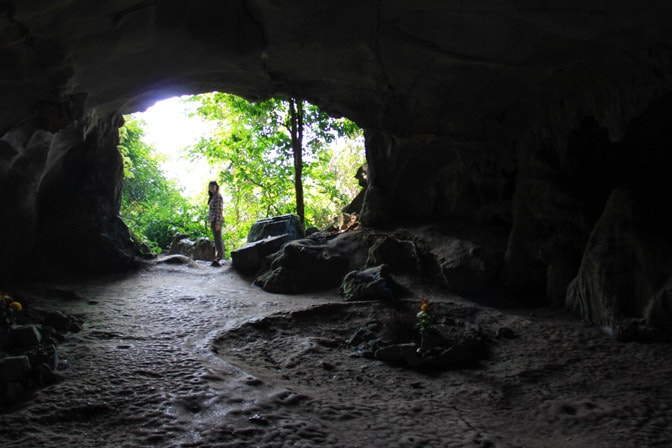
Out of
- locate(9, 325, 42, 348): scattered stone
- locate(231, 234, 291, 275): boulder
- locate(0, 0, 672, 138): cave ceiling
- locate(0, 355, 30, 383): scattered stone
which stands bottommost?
locate(0, 355, 30, 383): scattered stone

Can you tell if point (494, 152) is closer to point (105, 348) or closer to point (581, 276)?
point (581, 276)

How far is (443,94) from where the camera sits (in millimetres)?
6590

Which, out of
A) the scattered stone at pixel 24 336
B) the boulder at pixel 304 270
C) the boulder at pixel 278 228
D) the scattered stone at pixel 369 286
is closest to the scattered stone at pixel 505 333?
the scattered stone at pixel 369 286

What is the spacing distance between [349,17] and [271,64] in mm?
1716

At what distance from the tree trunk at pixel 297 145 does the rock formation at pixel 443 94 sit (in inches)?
187

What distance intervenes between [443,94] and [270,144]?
8775 millimetres

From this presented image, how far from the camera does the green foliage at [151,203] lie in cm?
1539

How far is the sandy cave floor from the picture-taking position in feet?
9.60

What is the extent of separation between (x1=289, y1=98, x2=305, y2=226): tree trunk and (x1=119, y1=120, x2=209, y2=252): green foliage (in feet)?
13.5

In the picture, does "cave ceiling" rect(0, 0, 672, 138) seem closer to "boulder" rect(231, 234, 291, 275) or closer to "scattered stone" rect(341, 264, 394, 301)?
"scattered stone" rect(341, 264, 394, 301)

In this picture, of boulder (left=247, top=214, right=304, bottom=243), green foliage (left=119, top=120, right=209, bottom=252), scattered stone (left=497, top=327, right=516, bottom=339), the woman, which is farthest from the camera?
green foliage (left=119, top=120, right=209, bottom=252)

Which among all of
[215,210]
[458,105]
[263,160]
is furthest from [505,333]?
[263,160]

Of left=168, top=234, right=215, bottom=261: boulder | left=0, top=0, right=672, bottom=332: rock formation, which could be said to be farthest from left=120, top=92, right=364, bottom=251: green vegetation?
left=0, top=0, right=672, bottom=332: rock formation

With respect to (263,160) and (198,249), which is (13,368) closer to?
(198,249)
